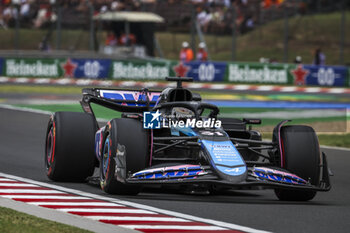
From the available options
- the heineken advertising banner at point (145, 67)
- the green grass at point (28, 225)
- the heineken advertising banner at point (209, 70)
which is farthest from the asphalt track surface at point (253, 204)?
the heineken advertising banner at point (209, 70)

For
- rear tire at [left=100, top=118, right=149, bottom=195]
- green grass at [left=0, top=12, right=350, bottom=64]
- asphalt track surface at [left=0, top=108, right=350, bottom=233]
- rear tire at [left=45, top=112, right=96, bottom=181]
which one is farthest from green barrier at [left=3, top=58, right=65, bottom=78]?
rear tire at [left=100, top=118, right=149, bottom=195]

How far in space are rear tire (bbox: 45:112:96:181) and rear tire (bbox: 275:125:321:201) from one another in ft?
7.83

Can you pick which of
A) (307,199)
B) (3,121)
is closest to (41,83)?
(3,121)

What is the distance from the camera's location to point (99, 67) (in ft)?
114

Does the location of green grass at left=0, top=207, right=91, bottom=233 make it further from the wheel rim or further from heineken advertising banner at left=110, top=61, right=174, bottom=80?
heineken advertising banner at left=110, top=61, right=174, bottom=80

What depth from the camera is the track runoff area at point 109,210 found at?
7.70 metres

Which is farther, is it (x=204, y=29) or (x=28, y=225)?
(x=204, y=29)

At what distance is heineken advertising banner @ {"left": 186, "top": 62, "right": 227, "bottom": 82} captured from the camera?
113ft

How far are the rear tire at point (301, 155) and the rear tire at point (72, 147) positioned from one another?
2.39 metres

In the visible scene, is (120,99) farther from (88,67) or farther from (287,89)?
(88,67)

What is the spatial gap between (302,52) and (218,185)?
30.0 metres

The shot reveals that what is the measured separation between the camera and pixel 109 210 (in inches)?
334

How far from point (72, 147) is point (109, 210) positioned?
2389mm

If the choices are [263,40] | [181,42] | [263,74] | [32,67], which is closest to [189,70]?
[263,74]
